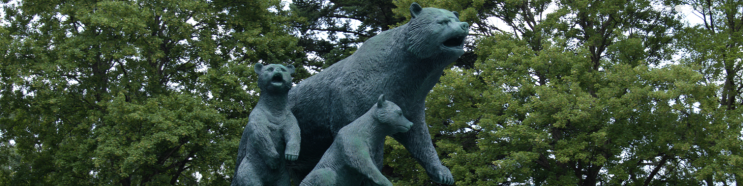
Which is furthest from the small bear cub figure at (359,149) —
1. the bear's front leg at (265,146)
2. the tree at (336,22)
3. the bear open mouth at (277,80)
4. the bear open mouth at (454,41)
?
the tree at (336,22)

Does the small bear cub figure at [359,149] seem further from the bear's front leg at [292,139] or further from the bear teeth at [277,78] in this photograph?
the bear teeth at [277,78]

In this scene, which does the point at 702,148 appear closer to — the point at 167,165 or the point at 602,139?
the point at 602,139

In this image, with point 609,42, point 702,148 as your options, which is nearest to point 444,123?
point 609,42

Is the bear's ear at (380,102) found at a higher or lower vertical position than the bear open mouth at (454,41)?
lower

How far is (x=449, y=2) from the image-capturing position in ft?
66.2

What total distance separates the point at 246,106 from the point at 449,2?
22.7ft

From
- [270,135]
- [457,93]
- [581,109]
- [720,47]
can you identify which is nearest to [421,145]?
[270,135]

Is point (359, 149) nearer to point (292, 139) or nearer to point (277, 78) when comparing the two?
point (292, 139)

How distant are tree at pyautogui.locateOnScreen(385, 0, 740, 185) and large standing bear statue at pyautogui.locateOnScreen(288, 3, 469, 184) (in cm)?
1023

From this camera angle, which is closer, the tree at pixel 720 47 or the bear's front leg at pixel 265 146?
the bear's front leg at pixel 265 146

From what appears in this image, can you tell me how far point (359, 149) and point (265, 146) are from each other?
102 cm

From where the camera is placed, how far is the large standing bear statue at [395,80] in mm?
6047

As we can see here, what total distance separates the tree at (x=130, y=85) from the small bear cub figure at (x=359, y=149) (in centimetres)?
1243

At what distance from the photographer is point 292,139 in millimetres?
6047
